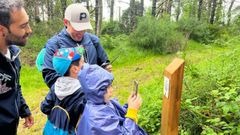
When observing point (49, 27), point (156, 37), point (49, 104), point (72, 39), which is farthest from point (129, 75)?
point (49, 27)

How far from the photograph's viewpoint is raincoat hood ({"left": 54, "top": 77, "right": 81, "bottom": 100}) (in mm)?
2539

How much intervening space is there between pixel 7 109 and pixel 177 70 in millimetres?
1347

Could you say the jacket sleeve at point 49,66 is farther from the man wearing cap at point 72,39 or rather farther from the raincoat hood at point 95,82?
the raincoat hood at point 95,82

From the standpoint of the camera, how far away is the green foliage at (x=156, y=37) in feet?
39.4

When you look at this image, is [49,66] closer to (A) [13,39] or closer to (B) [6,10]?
(A) [13,39]

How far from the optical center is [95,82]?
221 centimetres

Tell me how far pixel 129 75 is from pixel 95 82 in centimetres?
702

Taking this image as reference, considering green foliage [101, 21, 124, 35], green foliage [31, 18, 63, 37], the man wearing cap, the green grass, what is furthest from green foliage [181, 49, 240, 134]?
green foliage [101, 21, 124, 35]

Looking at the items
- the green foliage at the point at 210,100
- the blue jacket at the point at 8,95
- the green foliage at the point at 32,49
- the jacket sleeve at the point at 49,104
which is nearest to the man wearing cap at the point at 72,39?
the jacket sleeve at the point at 49,104

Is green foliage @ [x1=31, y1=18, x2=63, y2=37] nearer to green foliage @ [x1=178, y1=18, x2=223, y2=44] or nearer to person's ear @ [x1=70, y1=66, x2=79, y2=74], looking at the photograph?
green foliage @ [x1=178, y1=18, x2=223, y2=44]

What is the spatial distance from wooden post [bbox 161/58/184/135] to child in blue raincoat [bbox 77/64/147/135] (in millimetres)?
245

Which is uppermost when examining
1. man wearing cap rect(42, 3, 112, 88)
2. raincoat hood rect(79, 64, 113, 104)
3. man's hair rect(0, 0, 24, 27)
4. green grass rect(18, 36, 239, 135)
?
man's hair rect(0, 0, 24, 27)

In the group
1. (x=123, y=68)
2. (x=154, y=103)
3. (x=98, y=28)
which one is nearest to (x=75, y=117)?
(x=154, y=103)

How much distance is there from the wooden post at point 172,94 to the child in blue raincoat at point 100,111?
0.25 metres
